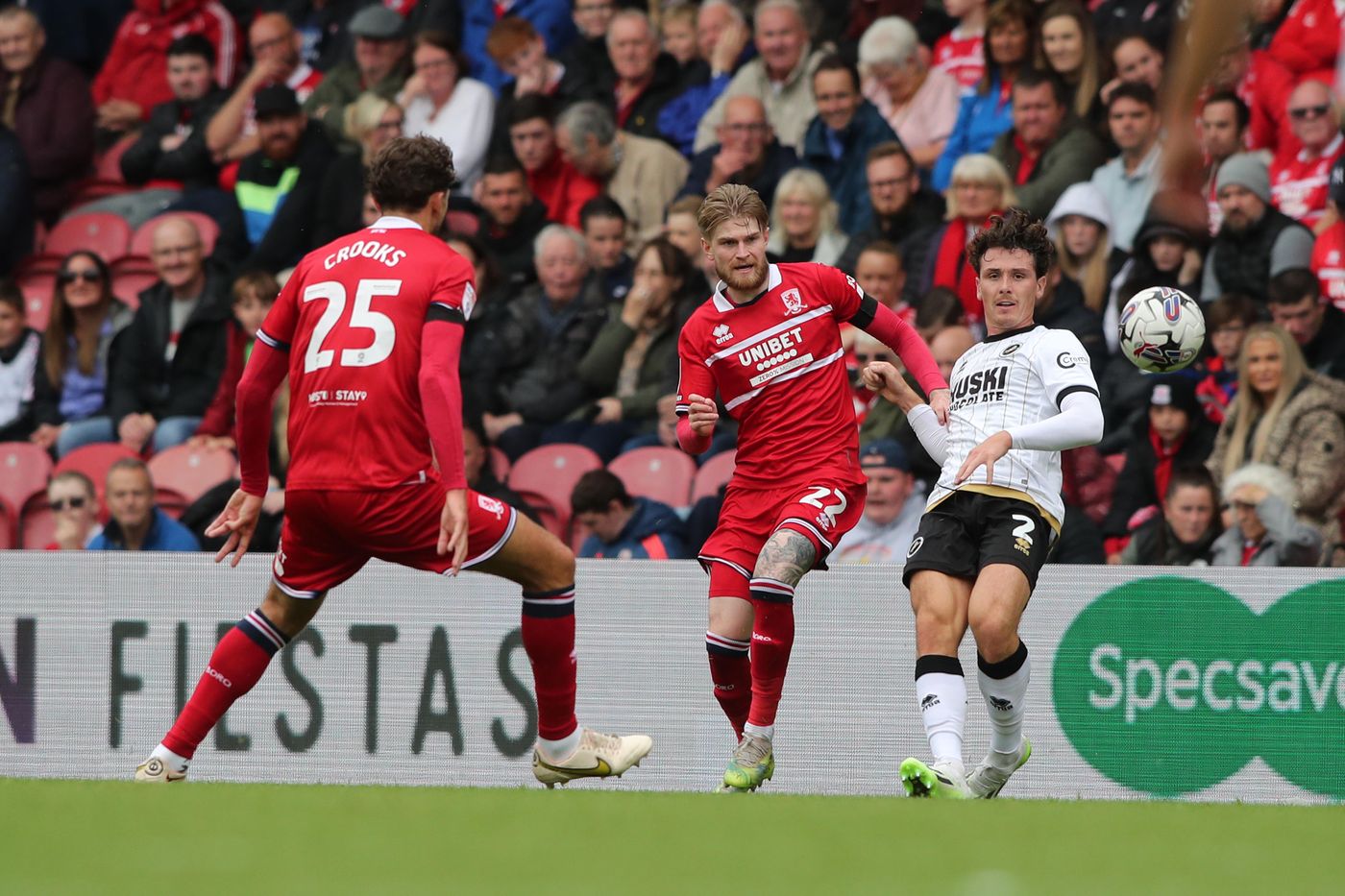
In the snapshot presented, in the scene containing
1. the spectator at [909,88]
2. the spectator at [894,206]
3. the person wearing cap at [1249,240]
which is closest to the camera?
the person wearing cap at [1249,240]

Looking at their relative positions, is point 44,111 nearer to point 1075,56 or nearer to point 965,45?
point 965,45

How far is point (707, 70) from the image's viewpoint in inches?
446

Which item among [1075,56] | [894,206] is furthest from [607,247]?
[1075,56]

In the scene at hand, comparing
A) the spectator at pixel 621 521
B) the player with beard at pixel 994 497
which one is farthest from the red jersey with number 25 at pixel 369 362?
the spectator at pixel 621 521

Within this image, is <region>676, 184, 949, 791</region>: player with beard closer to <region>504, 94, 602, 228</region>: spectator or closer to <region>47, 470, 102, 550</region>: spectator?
<region>504, 94, 602, 228</region>: spectator

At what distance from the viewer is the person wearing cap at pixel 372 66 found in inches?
471

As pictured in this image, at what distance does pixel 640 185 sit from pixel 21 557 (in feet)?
14.7

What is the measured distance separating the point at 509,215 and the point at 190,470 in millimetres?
2505

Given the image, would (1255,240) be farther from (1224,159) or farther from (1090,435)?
(1090,435)

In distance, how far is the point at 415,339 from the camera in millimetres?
5676

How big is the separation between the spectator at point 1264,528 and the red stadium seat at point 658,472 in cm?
285

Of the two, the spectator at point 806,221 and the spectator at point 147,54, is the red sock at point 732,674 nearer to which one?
the spectator at point 806,221

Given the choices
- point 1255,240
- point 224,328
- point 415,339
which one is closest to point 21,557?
point 224,328

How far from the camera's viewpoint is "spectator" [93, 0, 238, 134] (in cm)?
1295
